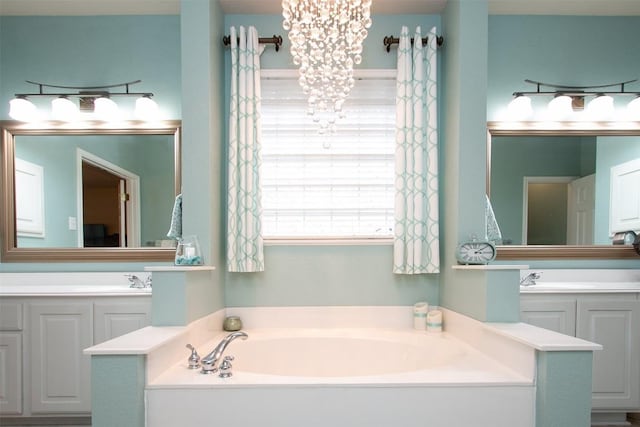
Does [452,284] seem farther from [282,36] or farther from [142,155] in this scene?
[142,155]

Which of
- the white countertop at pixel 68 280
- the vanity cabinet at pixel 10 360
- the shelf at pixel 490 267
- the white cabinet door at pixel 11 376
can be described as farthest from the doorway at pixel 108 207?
the shelf at pixel 490 267

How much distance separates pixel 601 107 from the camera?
2541 millimetres

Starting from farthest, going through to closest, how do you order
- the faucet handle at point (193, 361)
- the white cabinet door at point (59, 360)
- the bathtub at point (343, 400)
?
the white cabinet door at point (59, 360), the faucet handle at point (193, 361), the bathtub at point (343, 400)

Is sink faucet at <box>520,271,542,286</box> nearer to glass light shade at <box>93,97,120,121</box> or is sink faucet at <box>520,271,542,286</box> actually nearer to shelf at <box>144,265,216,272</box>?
shelf at <box>144,265,216,272</box>

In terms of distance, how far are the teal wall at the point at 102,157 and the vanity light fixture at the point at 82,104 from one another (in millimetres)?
157

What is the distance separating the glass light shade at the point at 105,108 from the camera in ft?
8.32

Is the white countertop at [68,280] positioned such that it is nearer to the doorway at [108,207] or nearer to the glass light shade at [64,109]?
the doorway at [108,207]

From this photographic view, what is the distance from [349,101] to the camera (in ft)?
8.21

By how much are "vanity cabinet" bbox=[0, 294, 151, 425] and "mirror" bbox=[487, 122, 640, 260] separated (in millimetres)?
2835

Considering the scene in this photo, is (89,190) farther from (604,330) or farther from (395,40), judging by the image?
(604,330)

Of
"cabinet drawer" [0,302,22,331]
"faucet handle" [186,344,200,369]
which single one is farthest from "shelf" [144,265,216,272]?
"cabinet drawer" [0,302,22,331]

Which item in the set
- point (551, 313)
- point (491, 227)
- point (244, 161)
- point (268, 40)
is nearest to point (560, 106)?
point (491, 227)

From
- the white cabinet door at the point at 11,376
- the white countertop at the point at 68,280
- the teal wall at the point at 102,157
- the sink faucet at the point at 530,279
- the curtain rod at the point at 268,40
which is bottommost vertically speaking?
the white cabinet door at the point at 11,376

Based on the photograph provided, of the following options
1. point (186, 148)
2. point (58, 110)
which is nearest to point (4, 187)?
point (58, 110)
